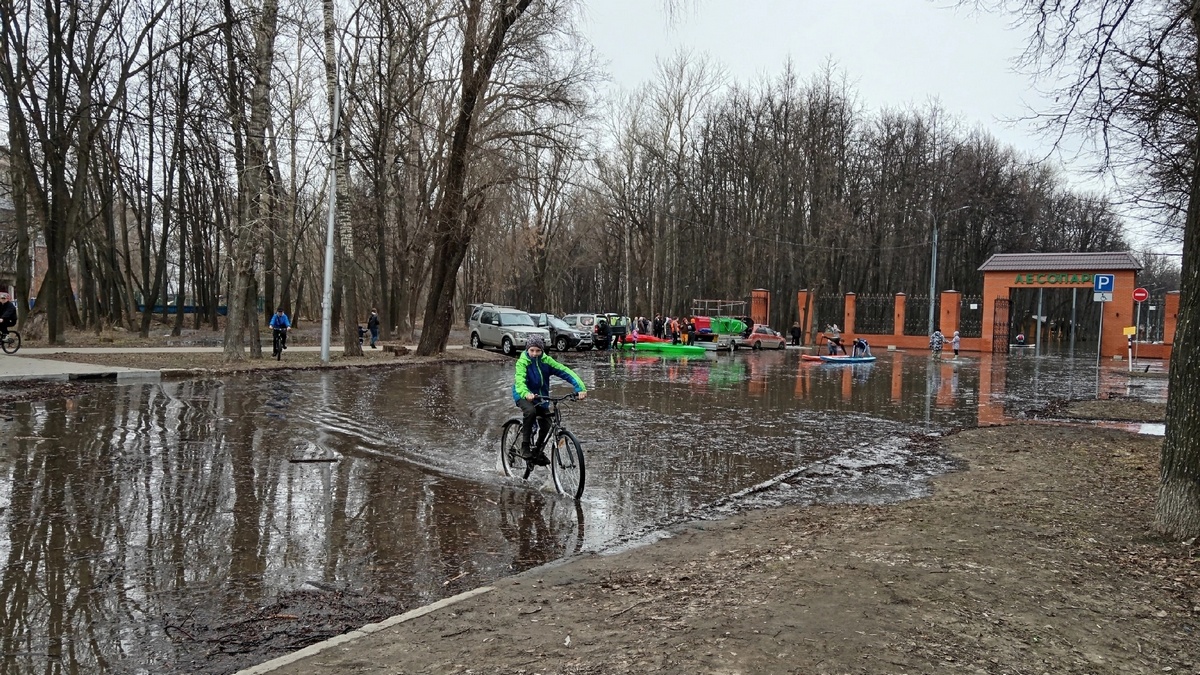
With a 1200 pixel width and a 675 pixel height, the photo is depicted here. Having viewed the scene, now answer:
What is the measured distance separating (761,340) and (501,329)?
16913mm

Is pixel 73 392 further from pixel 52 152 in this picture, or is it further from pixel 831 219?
pixel 831 219

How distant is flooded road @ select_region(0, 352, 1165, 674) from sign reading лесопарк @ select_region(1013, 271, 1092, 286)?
28.8 meters

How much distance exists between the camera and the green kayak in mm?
35281

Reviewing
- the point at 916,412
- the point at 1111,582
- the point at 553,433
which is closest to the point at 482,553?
the point at 553,433

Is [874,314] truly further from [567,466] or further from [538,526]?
[538,526]

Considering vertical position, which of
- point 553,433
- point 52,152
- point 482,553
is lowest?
point 482,553

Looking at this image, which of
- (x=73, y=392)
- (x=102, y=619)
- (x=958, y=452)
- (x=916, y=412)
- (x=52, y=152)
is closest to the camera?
(x=102, y=619)

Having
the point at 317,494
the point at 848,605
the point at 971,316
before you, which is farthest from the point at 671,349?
the point at 848,605

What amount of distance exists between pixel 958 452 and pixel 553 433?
603 cm

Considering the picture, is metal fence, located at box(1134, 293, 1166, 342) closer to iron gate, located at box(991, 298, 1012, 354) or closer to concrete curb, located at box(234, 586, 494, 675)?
iron gate, located at box(991, 298, 1012, 354)

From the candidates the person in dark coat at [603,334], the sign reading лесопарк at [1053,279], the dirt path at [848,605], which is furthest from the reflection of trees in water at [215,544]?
the sign reading лесопарк at [1053,279]

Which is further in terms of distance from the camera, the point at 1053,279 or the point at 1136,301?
the point at 1053,279

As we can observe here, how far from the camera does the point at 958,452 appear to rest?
34.8 feet

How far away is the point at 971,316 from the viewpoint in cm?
4534
